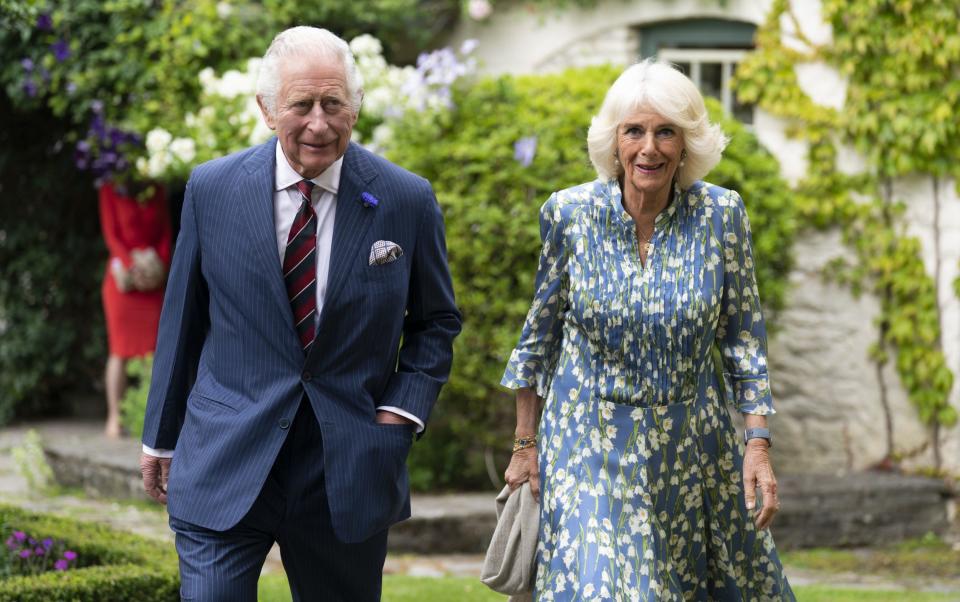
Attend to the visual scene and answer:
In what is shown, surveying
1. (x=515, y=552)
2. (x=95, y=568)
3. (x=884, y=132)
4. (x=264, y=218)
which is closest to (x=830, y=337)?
(x=884, y=132)

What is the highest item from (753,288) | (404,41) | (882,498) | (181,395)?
(404,41)

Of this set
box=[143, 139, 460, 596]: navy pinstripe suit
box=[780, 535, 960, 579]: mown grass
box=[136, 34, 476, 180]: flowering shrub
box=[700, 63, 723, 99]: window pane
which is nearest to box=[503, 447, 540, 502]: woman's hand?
box=[143, 139, 460, 596]: navy pinstripe suit

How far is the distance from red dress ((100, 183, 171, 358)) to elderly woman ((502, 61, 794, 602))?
19.2ft

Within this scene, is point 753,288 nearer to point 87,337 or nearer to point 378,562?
point 378,562

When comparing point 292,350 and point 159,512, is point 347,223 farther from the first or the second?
point 159,512

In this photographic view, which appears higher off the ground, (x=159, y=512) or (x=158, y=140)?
(x=158, y=140)

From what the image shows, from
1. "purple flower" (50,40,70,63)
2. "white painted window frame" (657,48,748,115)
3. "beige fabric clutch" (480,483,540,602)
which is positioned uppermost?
"purple flower" (50,40,70,63)

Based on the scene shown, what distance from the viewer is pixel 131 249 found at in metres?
9.66

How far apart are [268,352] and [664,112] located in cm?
126

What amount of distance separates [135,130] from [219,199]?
219 inches

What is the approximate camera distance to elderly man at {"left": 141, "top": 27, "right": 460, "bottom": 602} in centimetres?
366

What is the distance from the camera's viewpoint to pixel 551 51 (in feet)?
31.1

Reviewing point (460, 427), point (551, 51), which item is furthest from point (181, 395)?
point (551, 51)

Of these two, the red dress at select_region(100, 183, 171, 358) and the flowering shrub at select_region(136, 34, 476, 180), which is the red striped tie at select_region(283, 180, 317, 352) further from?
the red dress at select_region(100, 183, 171, 358)
